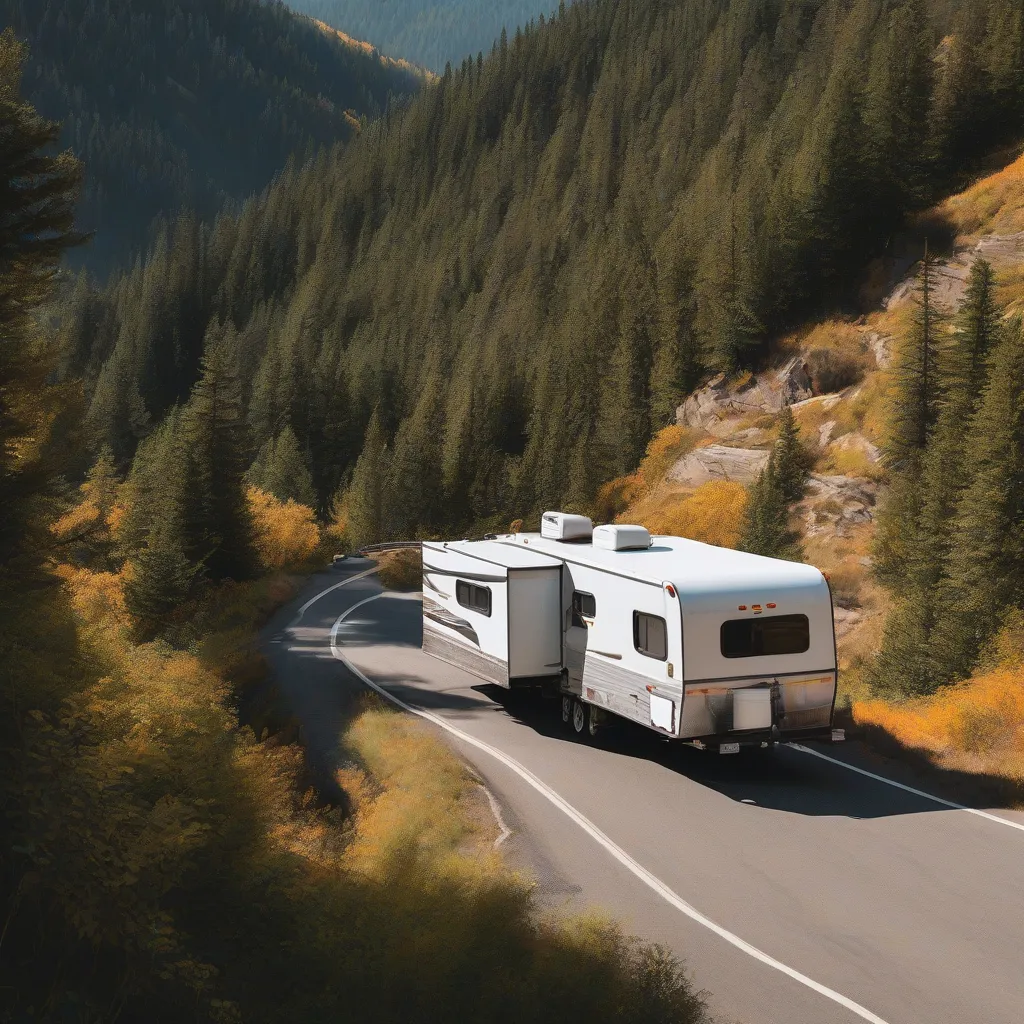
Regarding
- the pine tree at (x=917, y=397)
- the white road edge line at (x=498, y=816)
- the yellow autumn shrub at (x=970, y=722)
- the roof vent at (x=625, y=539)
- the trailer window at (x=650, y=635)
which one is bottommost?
the white road edge line at (x=498, y=816)

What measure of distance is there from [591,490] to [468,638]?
45017mm

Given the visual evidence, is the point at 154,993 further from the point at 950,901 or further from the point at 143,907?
the point at 950,901

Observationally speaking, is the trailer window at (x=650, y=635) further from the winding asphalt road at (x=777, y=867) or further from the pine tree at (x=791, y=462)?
the pine tree at (x=791, y=462)

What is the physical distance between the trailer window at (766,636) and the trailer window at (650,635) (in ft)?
2.99

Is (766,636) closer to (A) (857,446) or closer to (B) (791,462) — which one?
(B) (791,462)

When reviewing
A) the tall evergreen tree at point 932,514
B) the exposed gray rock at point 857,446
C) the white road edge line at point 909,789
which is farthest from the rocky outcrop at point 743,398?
the white road edge line at point 909,789

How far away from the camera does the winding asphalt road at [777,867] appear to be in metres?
8.88

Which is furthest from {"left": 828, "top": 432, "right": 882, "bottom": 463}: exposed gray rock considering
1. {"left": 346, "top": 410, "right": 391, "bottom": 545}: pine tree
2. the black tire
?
{"left": 346, "top": 410, "right": 391, "bottom": 545}: pine tree

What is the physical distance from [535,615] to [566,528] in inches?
79.9

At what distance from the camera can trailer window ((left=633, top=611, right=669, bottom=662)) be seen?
1469 cm

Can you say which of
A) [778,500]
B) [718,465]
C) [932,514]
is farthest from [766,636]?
[718,465]

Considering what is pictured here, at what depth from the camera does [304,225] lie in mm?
167500

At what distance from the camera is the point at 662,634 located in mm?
14727

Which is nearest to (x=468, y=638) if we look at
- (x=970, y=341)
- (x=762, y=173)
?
(x=970, y=341)
